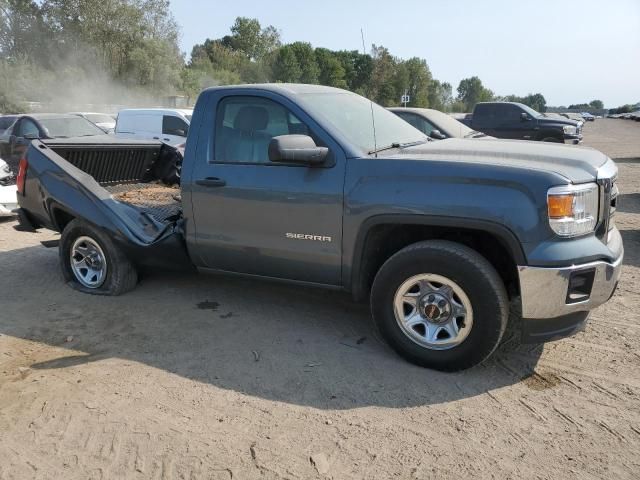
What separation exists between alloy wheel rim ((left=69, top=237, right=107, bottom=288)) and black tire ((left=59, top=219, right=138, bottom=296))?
38 millimetres

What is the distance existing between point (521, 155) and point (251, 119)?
2.00 meters

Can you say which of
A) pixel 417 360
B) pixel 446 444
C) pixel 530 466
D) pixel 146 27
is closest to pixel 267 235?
pixel 417 360

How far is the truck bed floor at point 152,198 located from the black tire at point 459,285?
2411 mm

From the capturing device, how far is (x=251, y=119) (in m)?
4.17

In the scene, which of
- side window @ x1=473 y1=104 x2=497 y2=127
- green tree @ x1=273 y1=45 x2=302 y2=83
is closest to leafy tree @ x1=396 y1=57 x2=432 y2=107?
green tree @ x1=273 y1=45 x2=302 y2=83

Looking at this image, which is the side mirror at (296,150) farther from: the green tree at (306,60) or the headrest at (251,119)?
the green tree at (306,60)

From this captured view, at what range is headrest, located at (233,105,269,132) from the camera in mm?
4137

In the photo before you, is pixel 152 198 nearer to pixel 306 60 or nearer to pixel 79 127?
pixel 79 127

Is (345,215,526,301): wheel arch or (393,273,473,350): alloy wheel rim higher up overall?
(345,215,526,301): wheel arch

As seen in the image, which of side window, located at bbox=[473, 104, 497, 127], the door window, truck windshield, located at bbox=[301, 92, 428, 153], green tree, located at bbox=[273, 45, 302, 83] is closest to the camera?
truck windshield, located at bbox=[301, 92, 428, 153]

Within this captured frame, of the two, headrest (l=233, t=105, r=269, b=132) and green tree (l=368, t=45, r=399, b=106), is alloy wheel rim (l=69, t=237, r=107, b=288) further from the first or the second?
green tree (l=368, t=45, r=399, b=106)

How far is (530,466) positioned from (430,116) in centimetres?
747

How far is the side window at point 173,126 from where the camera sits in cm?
1237

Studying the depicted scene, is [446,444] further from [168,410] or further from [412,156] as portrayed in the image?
[412,156]
